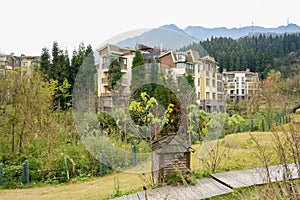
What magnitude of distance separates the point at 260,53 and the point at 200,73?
70.3ft

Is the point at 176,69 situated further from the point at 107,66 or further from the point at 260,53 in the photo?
the point at 260,53

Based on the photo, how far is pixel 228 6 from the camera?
336 inches

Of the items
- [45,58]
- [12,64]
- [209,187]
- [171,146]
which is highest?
[45,58]

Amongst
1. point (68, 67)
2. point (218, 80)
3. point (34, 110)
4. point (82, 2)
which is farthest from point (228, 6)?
Result: point (68, 67)

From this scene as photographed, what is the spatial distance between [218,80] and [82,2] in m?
2.92

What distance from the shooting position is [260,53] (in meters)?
24.2

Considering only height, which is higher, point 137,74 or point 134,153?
point 137,74

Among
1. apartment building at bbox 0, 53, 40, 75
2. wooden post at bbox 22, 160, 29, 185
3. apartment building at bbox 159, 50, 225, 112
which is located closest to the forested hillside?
apartment building at bbox 0, 53, 40, 75

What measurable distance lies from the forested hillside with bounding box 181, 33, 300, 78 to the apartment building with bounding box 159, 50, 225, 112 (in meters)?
8.02

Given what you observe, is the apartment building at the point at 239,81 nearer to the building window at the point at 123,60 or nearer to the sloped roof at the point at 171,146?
the building window at the point at 123,60

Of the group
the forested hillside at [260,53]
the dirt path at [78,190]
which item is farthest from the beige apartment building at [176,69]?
the forested hillside at [260,53]

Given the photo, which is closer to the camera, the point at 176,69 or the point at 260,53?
the point at 176,69

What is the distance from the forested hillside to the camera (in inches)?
719

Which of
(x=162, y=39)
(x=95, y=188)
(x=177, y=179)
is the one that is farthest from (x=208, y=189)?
(x=162, y=39)
